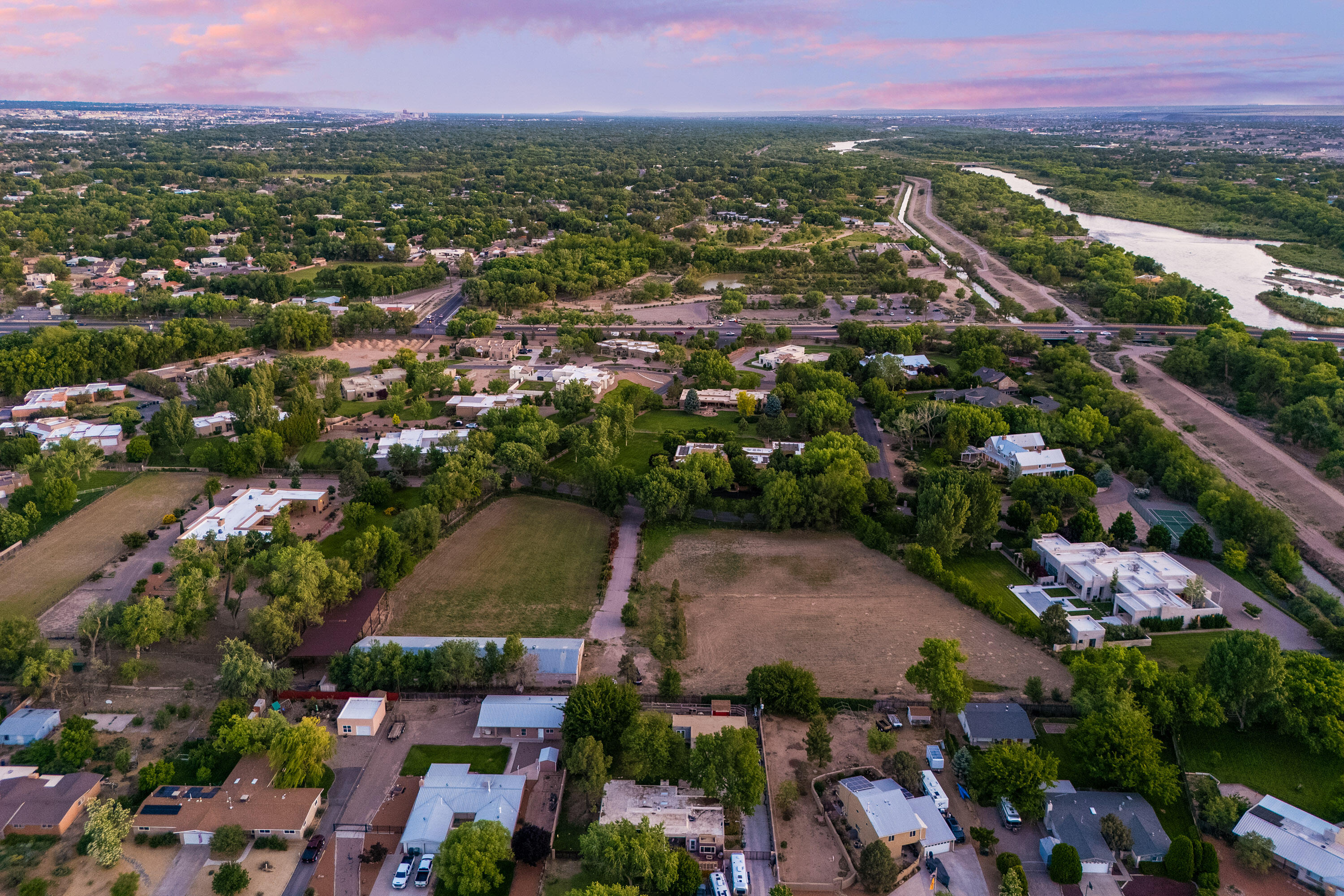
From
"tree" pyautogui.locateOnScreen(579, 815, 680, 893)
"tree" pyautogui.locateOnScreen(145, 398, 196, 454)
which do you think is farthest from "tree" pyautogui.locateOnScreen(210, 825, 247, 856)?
"tree" pyautogui.locateOnScreen(145, 398, 196, 454)

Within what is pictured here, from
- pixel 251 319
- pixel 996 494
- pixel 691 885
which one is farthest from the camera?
pixel 251 319

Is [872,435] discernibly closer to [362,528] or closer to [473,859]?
[362,528]

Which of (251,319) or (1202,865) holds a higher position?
(251,319)

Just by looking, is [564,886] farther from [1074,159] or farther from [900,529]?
[1074,159]

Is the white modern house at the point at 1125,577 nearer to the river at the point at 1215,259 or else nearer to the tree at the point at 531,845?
the tree at the point at 531,845

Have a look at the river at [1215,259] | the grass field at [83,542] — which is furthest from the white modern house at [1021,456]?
the river at [1215,259]

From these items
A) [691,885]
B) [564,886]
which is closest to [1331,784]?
[691,885]

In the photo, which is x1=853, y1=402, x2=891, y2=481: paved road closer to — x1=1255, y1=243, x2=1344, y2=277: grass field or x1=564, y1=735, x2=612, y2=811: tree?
x1=564, y1=735, x2=612, y2=811: tree

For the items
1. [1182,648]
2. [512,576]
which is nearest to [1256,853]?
[1182,648]
